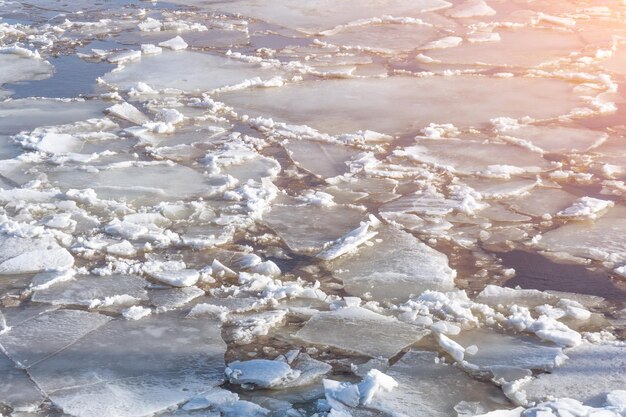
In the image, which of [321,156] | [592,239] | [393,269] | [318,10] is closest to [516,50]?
[318,10]

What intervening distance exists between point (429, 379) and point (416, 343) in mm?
228

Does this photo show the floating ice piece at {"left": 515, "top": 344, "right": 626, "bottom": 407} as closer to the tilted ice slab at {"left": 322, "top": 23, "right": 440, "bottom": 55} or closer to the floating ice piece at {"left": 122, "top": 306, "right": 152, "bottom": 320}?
the floating ice piece at {"left": 122, "top": 306, "right": 152, "bottom": 320}

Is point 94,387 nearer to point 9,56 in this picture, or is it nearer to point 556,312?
point 556,312

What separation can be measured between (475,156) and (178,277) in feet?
7.05

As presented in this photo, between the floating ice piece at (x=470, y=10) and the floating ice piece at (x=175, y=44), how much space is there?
3.02 m

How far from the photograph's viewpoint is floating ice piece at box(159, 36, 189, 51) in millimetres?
7227

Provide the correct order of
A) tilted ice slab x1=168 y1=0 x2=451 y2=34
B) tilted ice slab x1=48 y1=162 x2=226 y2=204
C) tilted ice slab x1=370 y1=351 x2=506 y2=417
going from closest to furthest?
tilted ice slab x1=370 y1=351 x2=506 y2=417 → tilted ice slab x1=48 y1=162 x2=226 y2=204 → tilted ice slab x1=168 y1=0 x2=451 y2=34

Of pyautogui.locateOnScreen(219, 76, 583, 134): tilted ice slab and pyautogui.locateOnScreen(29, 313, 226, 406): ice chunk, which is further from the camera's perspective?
pyautogui.locateOnScreen(219, 76, 583, 134): tilted ice slab

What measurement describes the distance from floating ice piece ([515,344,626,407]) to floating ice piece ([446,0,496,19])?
6405 mm

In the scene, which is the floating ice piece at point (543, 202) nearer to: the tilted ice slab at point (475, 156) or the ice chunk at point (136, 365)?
the tilted ice slab at point (475, 156)

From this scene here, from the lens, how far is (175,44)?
24.0ft

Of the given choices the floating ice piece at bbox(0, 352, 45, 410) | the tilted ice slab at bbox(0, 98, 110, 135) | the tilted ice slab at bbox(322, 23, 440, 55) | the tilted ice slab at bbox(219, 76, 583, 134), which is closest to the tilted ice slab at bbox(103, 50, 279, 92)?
the tilted ice slab at bbox(219, 76, 583, 134)

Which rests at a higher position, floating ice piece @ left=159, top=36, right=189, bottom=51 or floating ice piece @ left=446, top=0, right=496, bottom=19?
floating ice piece @ left=446, top=0, right=496, bottom=19

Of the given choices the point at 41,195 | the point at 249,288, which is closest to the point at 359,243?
the point at 249,288
